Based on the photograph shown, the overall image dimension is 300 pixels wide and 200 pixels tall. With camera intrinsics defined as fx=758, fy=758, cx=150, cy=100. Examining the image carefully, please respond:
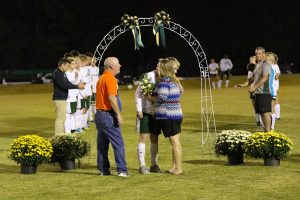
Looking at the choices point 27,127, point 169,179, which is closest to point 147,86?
point 169,179

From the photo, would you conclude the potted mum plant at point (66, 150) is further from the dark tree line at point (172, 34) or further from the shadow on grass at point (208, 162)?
the dark tree line at point (172, 34)

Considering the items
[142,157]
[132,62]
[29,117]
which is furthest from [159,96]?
[132,62]

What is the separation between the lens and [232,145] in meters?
14.0

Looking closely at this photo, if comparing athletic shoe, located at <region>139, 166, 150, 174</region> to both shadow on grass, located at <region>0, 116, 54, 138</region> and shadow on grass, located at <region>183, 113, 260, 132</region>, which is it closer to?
shadow on grass, located at <region>183, 113, 260, 132</region>

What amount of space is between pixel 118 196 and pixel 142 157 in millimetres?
2178

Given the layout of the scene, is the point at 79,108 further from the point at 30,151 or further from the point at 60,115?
the point at 30,151

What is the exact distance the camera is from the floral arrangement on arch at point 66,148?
45.0 ft

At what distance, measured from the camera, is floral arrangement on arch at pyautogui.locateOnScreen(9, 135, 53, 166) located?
1328 centimetres

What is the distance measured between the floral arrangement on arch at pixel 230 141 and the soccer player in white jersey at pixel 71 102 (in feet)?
19.5

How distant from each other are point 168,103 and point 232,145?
5.64 ft

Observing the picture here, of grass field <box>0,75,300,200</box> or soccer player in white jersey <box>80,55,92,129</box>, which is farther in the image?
soccer player in white jersey <box>80,55,92,129</box>

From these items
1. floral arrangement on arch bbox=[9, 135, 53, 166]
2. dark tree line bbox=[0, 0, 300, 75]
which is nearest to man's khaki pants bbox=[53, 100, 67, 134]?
floral arrangement on arch bbox=[9, 135, 53, 166]

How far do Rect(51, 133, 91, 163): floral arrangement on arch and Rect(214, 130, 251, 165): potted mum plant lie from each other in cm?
257

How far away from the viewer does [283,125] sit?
21750mm
